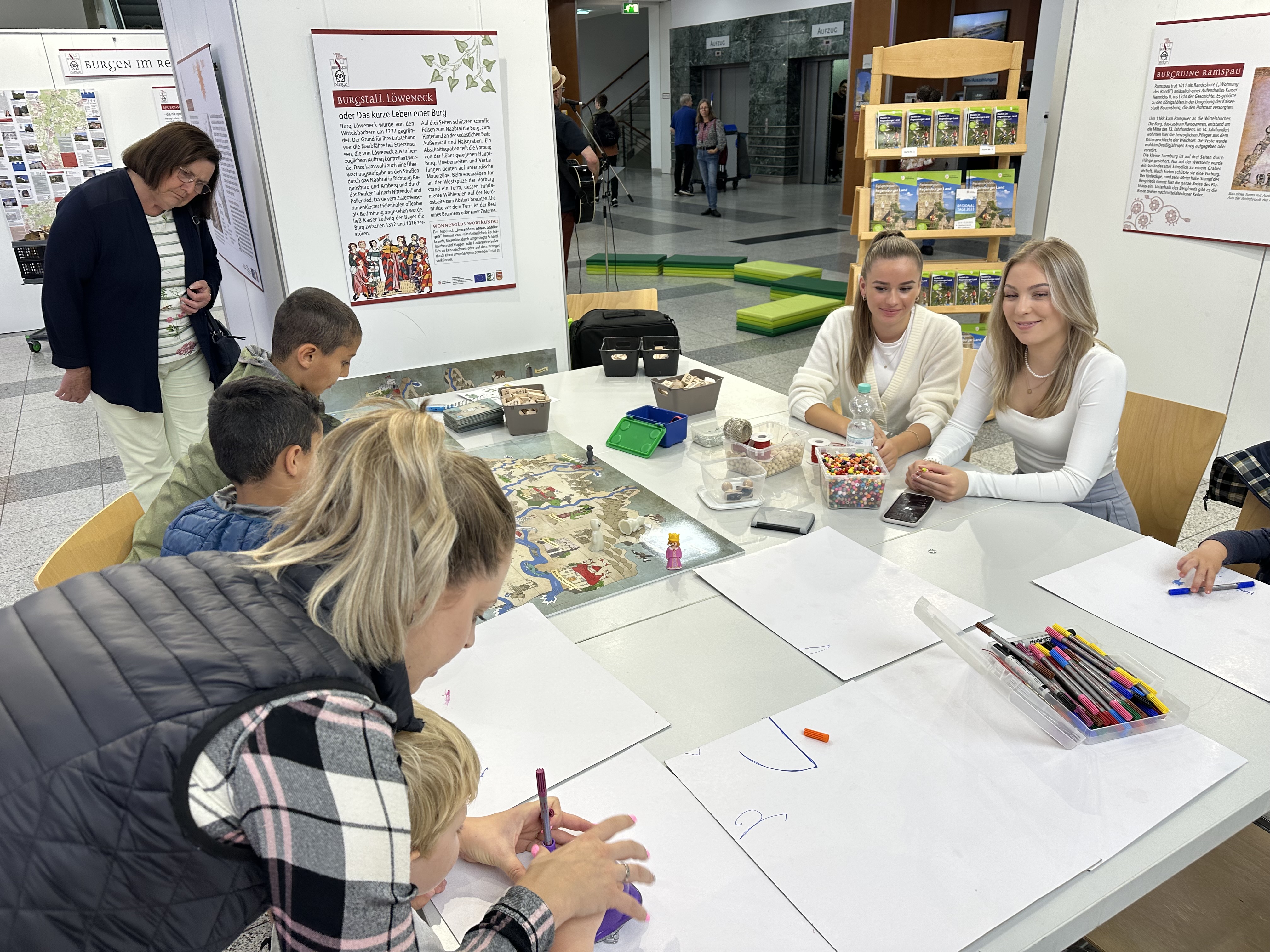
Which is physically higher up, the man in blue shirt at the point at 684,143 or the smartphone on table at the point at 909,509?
the man in blue shirt at the point at 684,143

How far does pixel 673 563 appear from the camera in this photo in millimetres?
1812

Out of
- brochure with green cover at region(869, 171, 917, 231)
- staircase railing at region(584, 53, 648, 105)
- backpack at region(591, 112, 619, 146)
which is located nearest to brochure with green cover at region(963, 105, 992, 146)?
brochure with green cover at region(869, 171, 917, 231)

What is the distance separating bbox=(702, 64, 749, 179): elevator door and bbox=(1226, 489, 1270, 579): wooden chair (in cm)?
1319

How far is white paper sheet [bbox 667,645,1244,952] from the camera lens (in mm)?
1032

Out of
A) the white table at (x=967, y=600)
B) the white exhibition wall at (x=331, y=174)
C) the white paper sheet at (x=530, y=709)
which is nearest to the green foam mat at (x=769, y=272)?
the white exhibition wall at (x=331, y=174)

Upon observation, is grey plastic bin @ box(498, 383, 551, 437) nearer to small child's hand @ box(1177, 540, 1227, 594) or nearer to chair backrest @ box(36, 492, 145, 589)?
chair backrest @ box(36, 492, 145, 589)

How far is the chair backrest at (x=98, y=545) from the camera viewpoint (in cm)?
165

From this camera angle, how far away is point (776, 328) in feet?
19.9

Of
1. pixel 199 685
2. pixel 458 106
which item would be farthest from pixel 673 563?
pixel 458 106

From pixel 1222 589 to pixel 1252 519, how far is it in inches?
22.4

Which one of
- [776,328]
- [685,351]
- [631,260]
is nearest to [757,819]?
[685,351]

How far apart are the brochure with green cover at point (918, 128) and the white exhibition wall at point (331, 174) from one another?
203cm

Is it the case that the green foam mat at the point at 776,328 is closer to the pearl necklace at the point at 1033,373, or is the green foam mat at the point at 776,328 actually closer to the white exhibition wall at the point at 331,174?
the white exhibition wall at the point at 331,174

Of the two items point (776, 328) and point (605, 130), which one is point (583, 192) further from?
point (605, 130)
